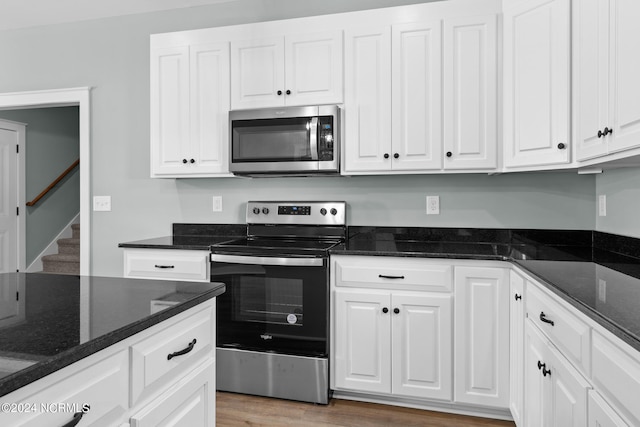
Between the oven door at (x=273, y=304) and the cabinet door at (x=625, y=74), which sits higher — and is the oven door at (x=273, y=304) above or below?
below

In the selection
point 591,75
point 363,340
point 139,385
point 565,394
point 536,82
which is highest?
point 536,82

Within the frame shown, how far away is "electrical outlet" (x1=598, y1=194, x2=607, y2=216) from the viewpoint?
2.55 m

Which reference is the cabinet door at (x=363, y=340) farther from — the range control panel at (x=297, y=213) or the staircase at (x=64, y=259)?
the staircase at (x=64, y=259)

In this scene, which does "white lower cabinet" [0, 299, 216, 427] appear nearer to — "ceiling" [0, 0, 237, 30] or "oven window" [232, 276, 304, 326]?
"oven window" [232, 276, 304, 326]

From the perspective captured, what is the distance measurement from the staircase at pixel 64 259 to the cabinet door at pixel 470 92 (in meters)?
4.58

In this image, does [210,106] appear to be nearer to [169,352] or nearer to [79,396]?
[169,352]

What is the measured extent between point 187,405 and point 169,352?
20 cm

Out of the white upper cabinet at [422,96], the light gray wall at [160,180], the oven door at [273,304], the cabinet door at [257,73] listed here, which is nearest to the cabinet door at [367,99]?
the white upper cabinet at [422,96]

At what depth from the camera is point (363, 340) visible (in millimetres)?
2469

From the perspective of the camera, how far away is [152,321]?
1.02 metres

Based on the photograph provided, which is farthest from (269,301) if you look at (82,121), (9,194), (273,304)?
(9,194)

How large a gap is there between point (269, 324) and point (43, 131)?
4.69 meters

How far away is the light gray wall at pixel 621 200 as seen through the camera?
2135mm

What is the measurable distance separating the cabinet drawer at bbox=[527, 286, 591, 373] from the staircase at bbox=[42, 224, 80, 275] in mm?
4972
